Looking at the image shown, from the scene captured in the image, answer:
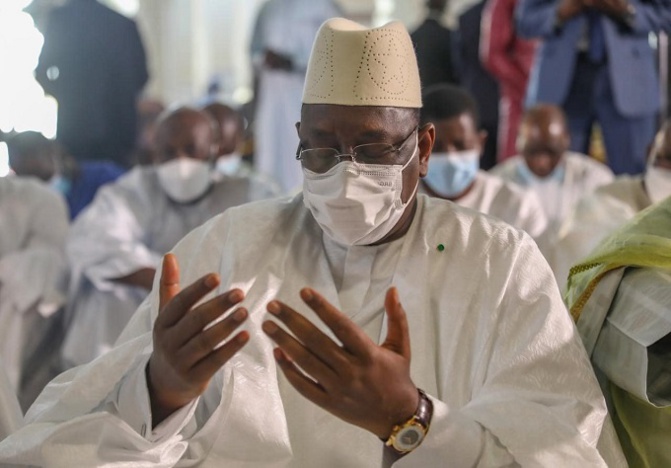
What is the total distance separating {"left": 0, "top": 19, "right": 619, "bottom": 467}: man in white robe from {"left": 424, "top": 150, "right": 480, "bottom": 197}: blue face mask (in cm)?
233

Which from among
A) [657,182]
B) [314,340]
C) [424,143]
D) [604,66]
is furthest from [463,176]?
[314,340]

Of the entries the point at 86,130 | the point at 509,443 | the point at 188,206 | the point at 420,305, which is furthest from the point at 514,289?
the point at 86,130

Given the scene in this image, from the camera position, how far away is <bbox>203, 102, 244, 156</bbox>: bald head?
26.8 ft

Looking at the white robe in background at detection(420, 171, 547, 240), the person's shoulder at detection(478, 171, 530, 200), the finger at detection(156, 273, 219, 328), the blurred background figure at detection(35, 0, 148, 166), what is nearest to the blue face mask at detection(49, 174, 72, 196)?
the blurred background figure at detection(35, 0, 148, 166)

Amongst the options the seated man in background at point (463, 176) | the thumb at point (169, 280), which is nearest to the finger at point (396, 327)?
the thumb at point (169, 280)

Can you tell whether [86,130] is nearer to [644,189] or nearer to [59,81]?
[59,81]

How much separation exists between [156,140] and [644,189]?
2.51 meters

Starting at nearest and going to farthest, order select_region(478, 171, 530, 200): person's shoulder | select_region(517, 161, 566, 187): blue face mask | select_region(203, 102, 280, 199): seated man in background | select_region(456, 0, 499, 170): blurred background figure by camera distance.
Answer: select_region(478, 171, 530, 200): person's shoulder, select_region(517, 161, 566, 187): blue face mask, select_region(203, 102, 280, 199): seated man in background, select_region(456, 0, 499, 170): blurred background figure

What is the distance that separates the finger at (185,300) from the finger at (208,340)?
0.06 metres

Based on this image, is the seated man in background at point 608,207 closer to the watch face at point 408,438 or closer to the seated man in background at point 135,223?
the seated man in background at point 135,223

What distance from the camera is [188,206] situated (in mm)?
6355

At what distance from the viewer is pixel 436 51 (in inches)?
352

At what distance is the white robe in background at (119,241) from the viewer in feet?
20.1

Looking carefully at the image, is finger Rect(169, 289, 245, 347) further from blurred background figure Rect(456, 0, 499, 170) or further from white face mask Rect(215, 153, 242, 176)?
blurred background figure Rect(456, 0, 499, 170)
